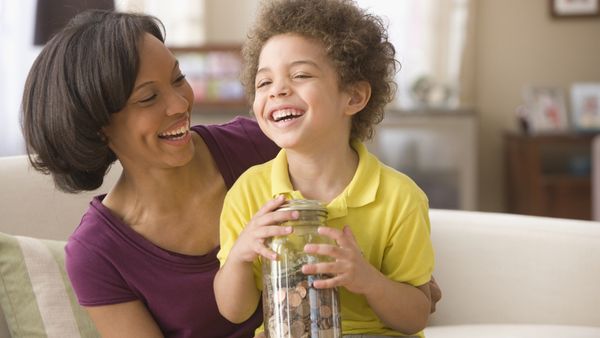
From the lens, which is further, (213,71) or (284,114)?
(213,71)

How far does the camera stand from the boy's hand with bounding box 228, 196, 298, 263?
1.27 meters

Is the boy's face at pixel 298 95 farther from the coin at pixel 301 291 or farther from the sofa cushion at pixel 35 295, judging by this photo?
the sofa cushion at pixel 35 295

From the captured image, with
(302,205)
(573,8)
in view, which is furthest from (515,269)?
(573,8)

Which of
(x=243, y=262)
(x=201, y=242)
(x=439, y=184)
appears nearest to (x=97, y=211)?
(x=201, y=242)

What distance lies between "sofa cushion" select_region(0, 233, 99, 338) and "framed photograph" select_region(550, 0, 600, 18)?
4911mm

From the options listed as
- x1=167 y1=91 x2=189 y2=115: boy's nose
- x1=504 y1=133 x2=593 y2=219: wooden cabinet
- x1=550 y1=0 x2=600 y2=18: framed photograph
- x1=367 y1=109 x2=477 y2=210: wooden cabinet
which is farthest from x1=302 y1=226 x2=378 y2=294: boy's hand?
x1=550 y1=0 x2=600 y2=18: framed photograph

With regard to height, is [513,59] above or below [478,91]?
above

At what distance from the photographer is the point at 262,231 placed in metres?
1.29

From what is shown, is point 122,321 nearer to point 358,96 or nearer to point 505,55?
point 358,96

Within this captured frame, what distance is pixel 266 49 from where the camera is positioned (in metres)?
1.50

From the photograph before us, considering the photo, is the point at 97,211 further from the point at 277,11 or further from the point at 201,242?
the point at 277,11

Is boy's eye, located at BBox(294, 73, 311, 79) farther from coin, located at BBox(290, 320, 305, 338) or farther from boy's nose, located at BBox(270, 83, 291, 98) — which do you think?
coin, located at BBox(290, 320, 305, 338)

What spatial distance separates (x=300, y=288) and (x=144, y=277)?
51cm

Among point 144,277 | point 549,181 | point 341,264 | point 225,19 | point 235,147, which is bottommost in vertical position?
point 549,181
